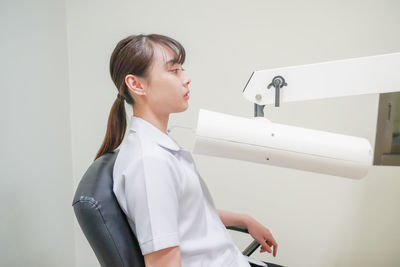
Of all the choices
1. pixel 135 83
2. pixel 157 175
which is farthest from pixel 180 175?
pixel 135 83

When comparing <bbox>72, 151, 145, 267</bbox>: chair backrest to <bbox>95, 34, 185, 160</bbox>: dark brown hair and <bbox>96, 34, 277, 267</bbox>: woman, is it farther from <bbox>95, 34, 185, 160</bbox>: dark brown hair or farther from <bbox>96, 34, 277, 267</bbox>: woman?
<bbox>95, 34, 185, 160</bbox>: dark brown hair

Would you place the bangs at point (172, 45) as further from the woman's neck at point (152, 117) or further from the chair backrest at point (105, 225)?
the chair backrest at point (105, 225)

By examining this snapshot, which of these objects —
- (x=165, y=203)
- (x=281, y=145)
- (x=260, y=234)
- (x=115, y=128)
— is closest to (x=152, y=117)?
(x=115, y=128)

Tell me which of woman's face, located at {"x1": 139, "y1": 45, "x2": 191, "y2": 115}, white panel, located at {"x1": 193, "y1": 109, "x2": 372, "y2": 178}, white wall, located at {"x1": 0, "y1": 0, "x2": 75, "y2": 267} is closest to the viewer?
white panel, located at {"x1": 193, "y1": 109, "x2": 372, "y2": 178}

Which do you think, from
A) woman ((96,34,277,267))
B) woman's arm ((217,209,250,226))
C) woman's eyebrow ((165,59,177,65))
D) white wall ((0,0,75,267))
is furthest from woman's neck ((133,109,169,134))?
white wall ((0,0,75,267))

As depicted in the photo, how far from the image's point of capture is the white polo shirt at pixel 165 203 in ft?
1.79

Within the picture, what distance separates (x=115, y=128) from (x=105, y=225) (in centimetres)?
34

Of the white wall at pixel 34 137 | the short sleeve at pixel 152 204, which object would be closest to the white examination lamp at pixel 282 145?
the short sleeve at pixel 152 204

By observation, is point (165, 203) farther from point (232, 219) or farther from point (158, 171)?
point (232, 219)

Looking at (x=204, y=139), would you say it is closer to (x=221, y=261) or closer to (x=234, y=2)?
(x=221, y=261)

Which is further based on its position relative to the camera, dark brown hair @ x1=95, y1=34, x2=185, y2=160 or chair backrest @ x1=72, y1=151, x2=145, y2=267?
dark brown hair @ x1=95, y1=34, x2=185, y2=160

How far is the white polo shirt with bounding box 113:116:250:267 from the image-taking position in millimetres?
545

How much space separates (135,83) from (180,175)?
279 millimetres

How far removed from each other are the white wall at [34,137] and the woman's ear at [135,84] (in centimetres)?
55
